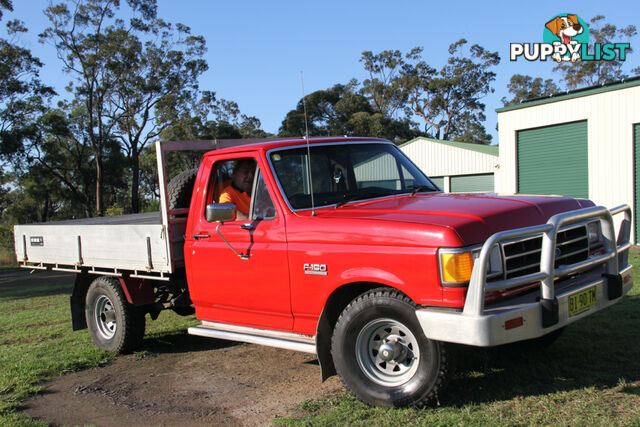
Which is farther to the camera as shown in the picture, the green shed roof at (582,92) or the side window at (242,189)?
the green shed roof at (582,92)

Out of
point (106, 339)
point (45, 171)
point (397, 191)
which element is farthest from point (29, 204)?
point (397, 191)

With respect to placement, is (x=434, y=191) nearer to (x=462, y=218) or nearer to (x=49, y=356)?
(x=462, y=218)

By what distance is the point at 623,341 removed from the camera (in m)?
5.36

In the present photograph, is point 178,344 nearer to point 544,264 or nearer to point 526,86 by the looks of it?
point 544,264

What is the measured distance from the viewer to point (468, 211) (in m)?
4.04

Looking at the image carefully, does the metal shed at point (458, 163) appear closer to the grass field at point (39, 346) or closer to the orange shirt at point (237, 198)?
the grass field at point (39, 346)

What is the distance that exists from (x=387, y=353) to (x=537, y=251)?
1.27 metres

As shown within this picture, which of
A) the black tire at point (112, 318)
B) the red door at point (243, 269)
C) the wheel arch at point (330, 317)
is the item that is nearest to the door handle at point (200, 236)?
the red door at point (243, 269)

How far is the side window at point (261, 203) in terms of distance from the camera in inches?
194

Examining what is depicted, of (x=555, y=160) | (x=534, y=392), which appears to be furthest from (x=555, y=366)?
(x=555, y=160)

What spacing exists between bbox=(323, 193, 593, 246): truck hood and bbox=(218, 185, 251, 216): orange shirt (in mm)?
881

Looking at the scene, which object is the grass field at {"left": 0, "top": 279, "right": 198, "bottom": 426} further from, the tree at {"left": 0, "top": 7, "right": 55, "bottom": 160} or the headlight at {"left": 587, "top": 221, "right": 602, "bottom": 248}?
the tree at {"left": 0, "top": 7, "right": 55, "bottom": 160}

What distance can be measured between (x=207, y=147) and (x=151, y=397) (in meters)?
2.58

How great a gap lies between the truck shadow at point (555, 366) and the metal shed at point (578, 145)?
12.3m
